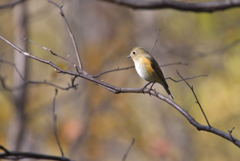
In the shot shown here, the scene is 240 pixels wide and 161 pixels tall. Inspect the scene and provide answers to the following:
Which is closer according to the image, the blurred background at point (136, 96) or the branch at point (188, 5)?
the branch at point (188, 5)

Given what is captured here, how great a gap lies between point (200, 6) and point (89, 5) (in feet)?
25.6

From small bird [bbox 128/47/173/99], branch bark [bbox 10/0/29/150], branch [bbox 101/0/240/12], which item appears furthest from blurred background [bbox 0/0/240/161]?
small bird [bbox 128/47/173/99]

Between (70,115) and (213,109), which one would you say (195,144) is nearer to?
→ (213,109)

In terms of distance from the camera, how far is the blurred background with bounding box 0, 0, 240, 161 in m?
9.23

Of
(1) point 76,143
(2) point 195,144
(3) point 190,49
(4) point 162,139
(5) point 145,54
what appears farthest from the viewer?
(4) point 162,139

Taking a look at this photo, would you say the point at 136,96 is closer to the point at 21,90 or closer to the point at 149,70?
the point at 21,90

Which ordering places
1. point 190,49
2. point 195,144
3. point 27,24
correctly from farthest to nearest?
point 195,144 < point 190,49 < point 27,24

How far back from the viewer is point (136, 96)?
11.3 meters

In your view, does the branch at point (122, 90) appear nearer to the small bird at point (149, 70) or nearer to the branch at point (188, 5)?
the small bird at point (149, 70)

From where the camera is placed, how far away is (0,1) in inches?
451

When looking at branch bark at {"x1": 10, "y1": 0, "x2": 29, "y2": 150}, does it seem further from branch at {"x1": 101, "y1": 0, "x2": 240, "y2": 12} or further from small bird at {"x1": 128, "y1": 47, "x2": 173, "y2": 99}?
small bird at {"x1": 128, "y1": 47, "x2": 173, "y2": 99}

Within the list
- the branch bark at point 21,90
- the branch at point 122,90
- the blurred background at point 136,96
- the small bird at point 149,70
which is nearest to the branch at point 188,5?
the small bird at point 149,70

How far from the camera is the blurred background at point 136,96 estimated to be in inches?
364

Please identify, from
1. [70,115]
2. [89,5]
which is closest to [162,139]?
[70,115]
